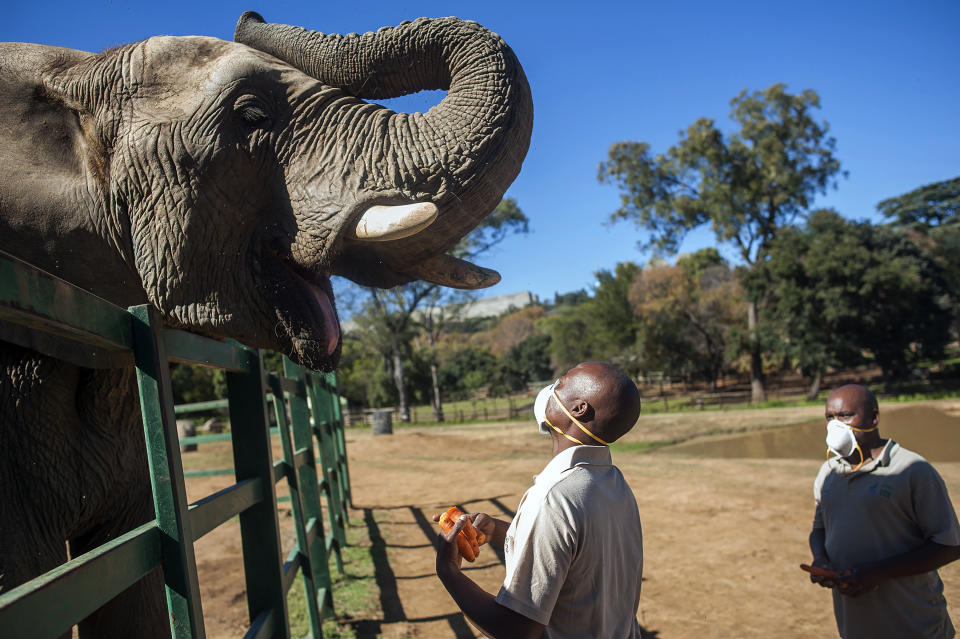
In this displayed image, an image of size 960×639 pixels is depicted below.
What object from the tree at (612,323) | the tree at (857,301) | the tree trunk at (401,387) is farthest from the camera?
the tree at (612,323)

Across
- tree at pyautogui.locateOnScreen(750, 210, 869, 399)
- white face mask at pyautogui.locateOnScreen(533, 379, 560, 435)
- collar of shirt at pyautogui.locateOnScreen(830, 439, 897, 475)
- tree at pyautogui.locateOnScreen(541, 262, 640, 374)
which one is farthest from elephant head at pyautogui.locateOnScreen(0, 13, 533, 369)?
tree at pyautogui.locateOnScreen(541, 262, 640, 374)

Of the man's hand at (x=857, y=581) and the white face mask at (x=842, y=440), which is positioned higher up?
the white face mask at (x=842, y=440)

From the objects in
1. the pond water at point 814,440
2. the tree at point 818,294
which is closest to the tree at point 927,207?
the tree at point 818,294

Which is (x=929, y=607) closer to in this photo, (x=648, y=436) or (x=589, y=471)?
(x=589, y=471)

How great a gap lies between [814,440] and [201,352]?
632 inches

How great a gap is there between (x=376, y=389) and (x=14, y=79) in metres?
34.4

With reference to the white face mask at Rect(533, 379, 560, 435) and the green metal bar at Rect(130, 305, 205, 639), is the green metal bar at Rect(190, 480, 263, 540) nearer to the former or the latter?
the green metal bar at Rect(130, 305, 205, 639)

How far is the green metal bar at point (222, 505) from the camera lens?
6.07 feet

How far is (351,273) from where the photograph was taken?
Result: 8.22 ft

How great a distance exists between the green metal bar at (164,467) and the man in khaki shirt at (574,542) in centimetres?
69

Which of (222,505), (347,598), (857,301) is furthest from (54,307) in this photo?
(857,301)

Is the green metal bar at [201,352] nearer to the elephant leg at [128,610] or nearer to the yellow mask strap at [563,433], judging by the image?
the elephant leg at [128,610]

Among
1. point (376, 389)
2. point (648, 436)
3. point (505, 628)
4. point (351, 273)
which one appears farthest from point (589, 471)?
point (376, 389)

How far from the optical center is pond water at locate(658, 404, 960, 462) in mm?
13694
